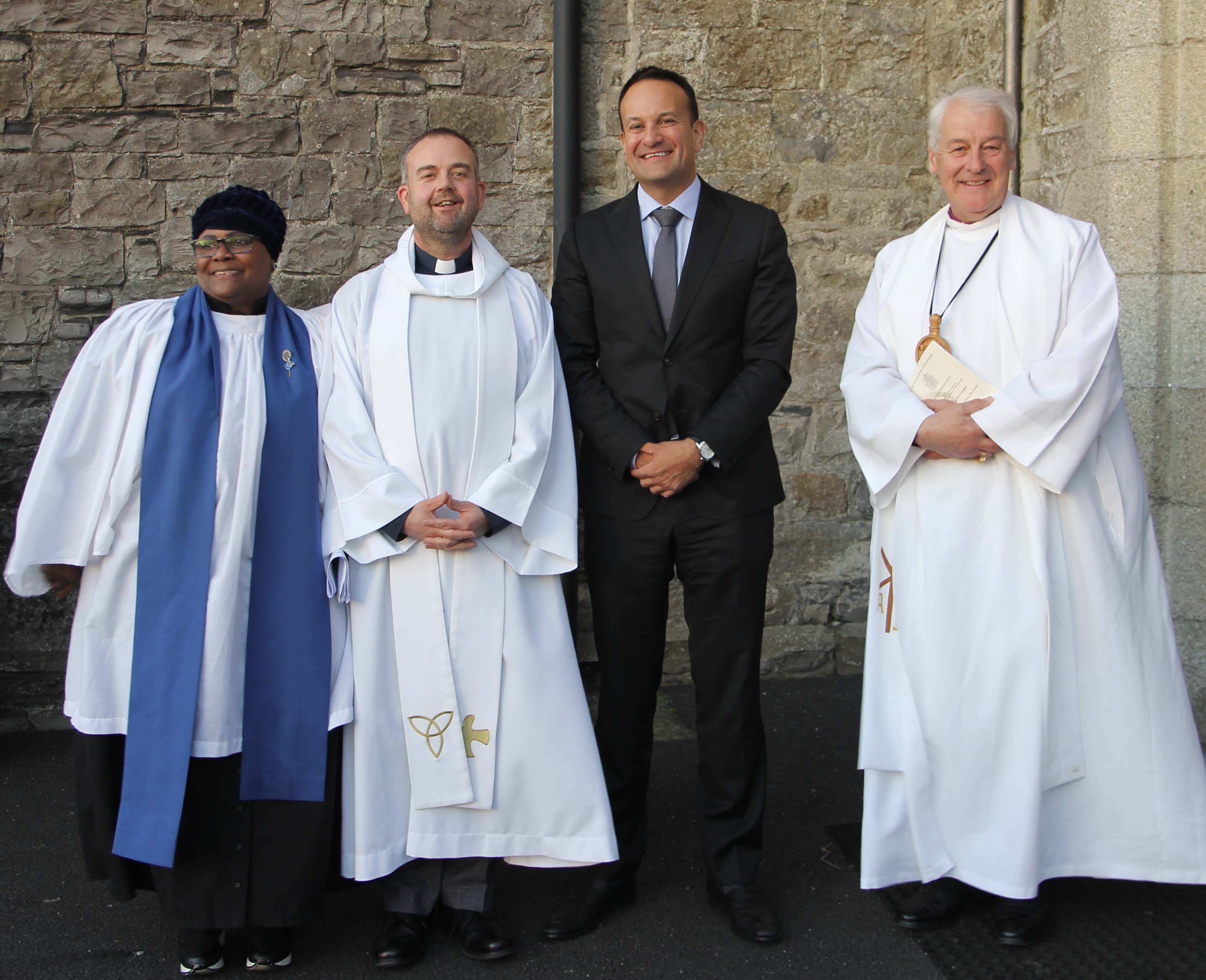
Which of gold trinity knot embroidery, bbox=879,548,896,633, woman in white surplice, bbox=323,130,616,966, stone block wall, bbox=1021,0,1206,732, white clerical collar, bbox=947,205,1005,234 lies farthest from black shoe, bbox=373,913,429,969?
stone block wall, bbox=1021,0,1206,732

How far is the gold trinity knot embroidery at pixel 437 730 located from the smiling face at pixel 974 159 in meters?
1.96

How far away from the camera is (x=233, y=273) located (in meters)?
3.01

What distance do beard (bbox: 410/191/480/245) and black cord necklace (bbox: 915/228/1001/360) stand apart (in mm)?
1265

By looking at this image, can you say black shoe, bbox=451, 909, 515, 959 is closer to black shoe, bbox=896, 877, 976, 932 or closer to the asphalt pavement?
the asphalt pavement

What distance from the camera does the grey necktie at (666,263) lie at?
3189 mm

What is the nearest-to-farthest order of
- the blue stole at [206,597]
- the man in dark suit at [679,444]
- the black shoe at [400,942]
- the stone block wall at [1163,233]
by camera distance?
the blue stole at [206,597]
the black shoe at [400,942]
the man in dark suit at [679,444]
the stone block wall at [1163,233]

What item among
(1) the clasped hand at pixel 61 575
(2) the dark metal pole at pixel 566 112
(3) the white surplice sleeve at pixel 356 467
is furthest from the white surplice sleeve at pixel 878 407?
(1) the clasped hand at pixel 61 575

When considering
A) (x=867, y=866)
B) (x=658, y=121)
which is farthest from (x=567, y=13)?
(x=867, y=866)

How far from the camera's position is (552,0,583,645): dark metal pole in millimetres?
4758

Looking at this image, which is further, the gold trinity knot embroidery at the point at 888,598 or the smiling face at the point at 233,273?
the gold trinity knot embroidery at the point at 888,598

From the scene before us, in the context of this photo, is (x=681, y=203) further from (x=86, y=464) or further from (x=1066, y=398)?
(x=86, y=464)

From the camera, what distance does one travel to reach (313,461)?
3.03 m

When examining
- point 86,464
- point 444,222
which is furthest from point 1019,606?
point 86,464

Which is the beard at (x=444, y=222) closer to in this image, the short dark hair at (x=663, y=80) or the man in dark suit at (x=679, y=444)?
the man in dark suit at (x=679, y=444)
